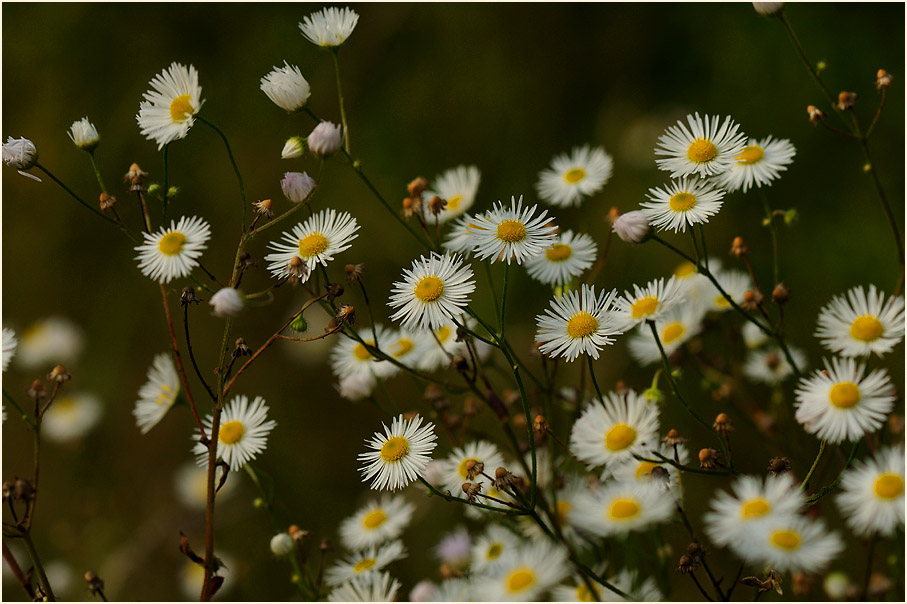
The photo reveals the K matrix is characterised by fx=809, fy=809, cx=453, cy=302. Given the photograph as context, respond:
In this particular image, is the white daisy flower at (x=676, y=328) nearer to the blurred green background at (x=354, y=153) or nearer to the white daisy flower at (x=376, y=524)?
the white daisy flower at (x=376, y=524)

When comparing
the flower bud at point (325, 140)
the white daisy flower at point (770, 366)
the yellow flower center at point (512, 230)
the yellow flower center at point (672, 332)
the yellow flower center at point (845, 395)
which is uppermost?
the white daisy flower at point (770, 366)

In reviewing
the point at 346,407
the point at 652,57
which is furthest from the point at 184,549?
the point at 652,57

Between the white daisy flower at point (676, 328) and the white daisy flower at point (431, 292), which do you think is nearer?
the white daisy flower at point (431, 292)

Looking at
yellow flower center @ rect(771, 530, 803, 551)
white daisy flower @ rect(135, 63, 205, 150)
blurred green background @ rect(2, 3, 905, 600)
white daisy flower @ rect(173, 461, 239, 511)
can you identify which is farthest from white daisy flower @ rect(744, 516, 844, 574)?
white daisy flower @ rect(173, 461, 239, 511)

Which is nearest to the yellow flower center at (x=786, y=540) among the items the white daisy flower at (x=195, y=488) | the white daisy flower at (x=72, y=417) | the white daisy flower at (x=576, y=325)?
the white daisy flower at (x=576, y=325)

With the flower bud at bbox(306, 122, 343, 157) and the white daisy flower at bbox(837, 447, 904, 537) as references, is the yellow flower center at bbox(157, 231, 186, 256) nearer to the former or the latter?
the flower bud at bbox(306, 122, 343, 157)

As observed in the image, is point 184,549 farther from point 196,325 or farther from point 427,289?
point 196,325
